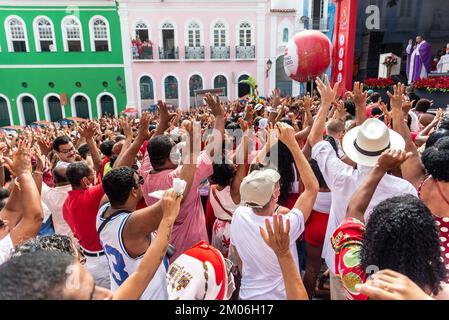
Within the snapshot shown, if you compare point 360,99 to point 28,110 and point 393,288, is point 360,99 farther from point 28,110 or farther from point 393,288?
point 28,110

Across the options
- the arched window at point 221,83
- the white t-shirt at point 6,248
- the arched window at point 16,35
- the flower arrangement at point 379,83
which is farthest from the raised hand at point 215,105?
the arched window at point 16,35

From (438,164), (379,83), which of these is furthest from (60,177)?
(379,83)

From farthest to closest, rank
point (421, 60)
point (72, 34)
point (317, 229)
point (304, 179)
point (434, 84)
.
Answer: point (72, 34) → point (421, 60) → point (434, 84) → point (317, 229) → point (304, 179)

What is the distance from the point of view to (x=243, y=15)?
70.8 feet

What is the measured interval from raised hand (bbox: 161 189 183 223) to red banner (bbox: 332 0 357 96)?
33.3 ft

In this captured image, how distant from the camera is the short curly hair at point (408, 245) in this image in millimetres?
1224

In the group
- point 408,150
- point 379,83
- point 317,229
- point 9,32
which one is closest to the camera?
point 408,150

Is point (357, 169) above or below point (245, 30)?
below

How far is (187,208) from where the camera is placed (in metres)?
2.57

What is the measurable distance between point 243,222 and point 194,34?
22.0m

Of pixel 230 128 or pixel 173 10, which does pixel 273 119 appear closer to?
pixel 230 128
